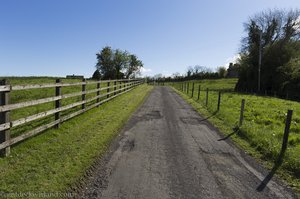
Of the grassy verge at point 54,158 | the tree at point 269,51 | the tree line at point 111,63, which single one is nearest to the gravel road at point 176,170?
the grassy verge at point 54,158

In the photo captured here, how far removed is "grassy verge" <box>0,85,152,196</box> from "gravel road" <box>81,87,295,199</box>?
36 cm

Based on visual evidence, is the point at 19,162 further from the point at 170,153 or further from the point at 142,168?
the point at 170,153

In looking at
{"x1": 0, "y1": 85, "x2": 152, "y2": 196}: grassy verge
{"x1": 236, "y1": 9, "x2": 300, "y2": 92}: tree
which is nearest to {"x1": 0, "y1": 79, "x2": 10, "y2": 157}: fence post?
{"x1": 0, "y1": 85, "x2": 152, "y2": 196}: grassy verge

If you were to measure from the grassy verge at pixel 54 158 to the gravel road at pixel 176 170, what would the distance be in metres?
0.36

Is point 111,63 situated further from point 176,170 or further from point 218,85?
point 176,170

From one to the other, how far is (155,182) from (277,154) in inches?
146

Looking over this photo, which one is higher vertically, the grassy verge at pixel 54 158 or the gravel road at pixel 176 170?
the grassy verge at pixel 54 158

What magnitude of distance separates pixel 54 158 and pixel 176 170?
2529mm

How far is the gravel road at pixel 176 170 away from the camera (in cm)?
424

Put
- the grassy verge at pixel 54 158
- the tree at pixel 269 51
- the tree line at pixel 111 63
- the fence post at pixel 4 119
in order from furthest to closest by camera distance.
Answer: the tree line at pixel 111 63
the tree at pixel 269 51
the fence post at pixel 4 119
the grassy verge at pixel 54 158

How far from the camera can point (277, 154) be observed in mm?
6535

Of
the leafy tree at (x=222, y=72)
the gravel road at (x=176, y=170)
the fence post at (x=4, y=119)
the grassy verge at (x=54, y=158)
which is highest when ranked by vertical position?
the leafy tree at (x=222, y=72)

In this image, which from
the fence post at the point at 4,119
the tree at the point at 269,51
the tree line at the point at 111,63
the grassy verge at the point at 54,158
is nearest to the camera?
the grassy verge at the point at 54,158

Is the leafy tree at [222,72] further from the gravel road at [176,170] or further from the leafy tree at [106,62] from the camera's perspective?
the gravel road at [176,170]
